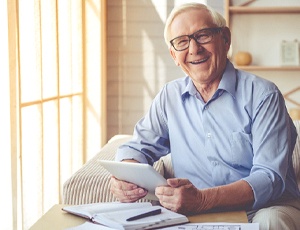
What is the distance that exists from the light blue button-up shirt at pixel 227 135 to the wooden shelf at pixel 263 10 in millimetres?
2642

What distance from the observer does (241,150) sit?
206 centimetres

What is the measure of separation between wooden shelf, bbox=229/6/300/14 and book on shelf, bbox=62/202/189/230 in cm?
334

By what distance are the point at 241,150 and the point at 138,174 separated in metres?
0.50

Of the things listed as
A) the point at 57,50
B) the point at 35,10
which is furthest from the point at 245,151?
the point at 57,50

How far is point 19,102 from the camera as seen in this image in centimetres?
272

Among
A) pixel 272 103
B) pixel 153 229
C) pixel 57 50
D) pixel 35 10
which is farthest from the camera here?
pixel 57 50

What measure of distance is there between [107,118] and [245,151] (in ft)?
10.2

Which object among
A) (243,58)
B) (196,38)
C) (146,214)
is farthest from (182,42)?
(243,58)

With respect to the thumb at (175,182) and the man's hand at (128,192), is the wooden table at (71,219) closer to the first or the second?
the thumb at (175,182)

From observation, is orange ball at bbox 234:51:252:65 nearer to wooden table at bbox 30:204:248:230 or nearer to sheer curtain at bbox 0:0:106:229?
sheer curtain at bbox 0:0:106:229

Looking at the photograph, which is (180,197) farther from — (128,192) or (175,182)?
(128,192)

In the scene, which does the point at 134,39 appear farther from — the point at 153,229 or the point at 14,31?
the point at 153,229

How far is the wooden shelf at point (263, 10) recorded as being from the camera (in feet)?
15.5

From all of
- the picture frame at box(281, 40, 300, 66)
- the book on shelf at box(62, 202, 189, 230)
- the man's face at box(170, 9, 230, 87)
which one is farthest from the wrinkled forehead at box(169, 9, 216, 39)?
the picture frame at box(281, 40, 300, 66)
